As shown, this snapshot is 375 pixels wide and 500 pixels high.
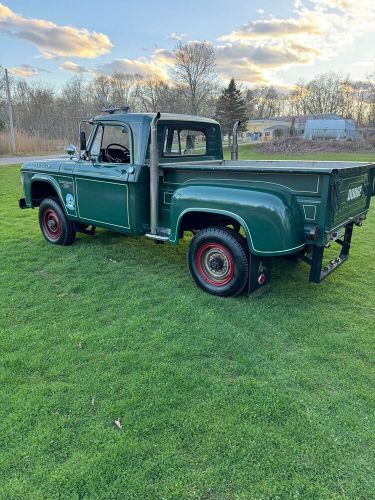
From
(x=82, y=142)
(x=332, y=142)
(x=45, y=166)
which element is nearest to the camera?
(x=82, y=142)

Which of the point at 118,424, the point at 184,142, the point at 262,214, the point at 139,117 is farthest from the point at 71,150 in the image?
the point at 118,424

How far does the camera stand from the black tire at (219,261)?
394 centimetres

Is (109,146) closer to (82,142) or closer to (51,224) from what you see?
(82,142)

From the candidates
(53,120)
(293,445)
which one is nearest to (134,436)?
(293,445)

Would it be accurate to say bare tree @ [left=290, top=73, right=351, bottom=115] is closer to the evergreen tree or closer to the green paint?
the evergreen tree

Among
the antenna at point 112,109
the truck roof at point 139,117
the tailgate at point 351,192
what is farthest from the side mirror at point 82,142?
the tailgate at point 351,192

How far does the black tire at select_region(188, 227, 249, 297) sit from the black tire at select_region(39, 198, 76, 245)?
249cm

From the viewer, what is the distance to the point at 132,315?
3803mm

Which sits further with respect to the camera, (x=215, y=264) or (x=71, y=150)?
(x=71, y=150)

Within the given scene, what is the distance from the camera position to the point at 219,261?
164 inches

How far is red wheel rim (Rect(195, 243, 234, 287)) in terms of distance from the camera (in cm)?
406

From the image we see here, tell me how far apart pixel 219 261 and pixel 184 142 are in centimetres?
199

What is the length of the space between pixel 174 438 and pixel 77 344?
4.52ft

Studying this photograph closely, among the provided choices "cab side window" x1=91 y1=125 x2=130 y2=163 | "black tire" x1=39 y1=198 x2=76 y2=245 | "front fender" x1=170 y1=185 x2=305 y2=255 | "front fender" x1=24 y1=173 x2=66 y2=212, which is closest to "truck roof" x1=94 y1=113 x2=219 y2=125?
"cab side window" x1=91 y1=125 x2=130 y2=163
